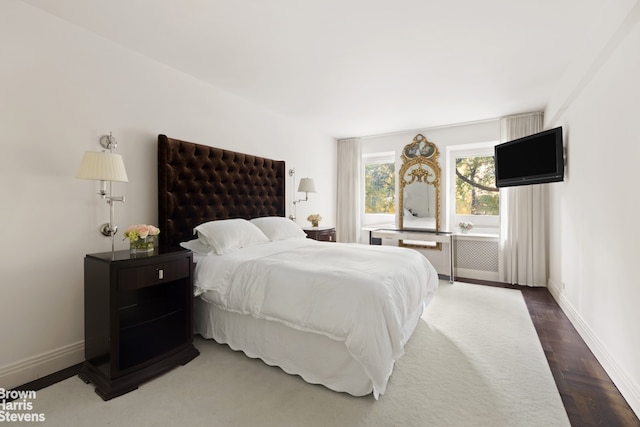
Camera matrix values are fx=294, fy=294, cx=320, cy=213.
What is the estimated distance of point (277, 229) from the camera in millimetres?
3457

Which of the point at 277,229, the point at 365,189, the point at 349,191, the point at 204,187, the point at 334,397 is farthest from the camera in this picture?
the point at 365,189

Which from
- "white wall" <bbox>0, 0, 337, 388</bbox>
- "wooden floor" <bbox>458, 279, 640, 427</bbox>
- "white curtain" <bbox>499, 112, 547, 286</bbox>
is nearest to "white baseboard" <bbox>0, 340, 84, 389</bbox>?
"white wall" <bbox>0, 0, 337, 388</bbox>

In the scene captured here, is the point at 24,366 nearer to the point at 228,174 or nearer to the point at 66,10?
the point at 228,174

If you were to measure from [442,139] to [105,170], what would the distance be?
4.69 m

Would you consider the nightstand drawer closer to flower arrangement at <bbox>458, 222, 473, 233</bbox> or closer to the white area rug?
the white area rug

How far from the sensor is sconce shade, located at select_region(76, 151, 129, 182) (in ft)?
6.70

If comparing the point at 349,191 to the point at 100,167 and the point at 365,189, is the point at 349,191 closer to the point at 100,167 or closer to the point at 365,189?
the point at 365,189

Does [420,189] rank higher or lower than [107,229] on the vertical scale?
higher

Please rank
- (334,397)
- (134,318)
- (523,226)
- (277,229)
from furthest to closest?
(523,226)
(277,229)
(134,318)
(334,397)

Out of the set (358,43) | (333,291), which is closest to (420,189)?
(358,43)

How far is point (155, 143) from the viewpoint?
9.20 feet

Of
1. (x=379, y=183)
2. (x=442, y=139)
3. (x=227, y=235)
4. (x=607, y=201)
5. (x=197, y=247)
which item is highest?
(x=442, y=139)

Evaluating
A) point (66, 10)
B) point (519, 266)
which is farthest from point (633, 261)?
point (66, 10)

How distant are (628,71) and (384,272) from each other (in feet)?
6.64
